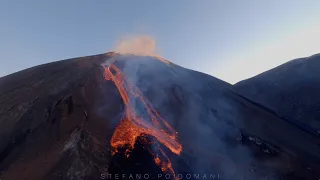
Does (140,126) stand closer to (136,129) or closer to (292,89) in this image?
(136,129)

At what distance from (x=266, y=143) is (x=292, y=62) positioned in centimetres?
2391

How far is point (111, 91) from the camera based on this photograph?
22.2m

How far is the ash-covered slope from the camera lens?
33562 millimetres

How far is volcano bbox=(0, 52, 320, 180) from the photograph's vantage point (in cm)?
1639

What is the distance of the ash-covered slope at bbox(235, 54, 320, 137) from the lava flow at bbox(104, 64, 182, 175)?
1655 centimetres

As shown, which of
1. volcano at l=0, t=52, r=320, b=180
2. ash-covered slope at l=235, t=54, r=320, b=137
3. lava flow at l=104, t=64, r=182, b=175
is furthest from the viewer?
ash-covered slope at l=235, t=54, r=320, b=137

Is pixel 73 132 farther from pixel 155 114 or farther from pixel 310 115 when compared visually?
pixel 310 115

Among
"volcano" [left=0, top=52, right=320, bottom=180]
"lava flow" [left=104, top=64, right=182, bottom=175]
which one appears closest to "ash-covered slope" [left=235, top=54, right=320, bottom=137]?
"volcano" [left=0, top=52, right=320, bottom=180]

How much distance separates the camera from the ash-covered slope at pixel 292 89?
33562 mm

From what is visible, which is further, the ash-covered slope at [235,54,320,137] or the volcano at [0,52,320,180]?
the ash-covered slope at [235,54,320,137]

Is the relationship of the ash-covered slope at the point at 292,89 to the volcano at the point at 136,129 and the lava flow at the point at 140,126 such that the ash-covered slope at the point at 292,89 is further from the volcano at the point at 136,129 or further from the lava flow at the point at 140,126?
the lava flow at the point at 140,126

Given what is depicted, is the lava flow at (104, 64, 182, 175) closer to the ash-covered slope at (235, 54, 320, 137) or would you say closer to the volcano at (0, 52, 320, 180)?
the volcano at (0, 52, 320, 180)

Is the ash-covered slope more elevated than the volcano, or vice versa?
the volcano

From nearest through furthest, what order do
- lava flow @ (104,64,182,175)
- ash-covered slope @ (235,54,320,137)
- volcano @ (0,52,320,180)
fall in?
volcano @ (0,52,320,180), lava flow @ (104,64,182,175), ash-covered slope @ (235,54,320,137)
